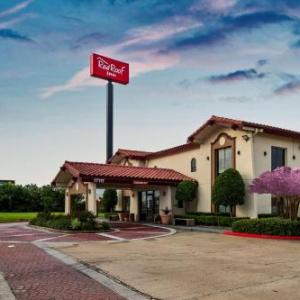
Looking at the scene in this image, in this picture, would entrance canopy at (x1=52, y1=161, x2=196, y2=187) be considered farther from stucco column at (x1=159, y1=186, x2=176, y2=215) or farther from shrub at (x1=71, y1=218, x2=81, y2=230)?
shrub at (x1=71, y1=218, x2=81, y2=230)

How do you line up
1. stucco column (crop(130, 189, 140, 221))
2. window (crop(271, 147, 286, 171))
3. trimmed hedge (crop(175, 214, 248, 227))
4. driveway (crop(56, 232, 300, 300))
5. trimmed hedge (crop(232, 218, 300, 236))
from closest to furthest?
driveway (crop(56, 232, 300, 300)), trimmed hedge (crop(232, 218, 300, 236)), trimmed hedge (crop(175, 214, 248, 227)), window (crop(271, 147, 286, 171)), stucco column (crop(130, 189, 140, 221))

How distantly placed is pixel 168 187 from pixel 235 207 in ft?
18.0

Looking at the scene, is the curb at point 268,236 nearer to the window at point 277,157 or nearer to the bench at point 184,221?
the bench at point 184,221

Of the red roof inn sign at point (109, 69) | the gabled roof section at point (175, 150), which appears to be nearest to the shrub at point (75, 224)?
the gabled roof section at point (175, 150)

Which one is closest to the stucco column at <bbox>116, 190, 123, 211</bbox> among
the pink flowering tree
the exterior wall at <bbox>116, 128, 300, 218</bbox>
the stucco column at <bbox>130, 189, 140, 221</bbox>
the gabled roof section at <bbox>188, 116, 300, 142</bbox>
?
the stucco column at <bbox>130, 189, 140, 221</bbox>

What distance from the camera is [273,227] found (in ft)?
63.5

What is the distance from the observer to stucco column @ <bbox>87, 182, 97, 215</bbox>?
25.8m

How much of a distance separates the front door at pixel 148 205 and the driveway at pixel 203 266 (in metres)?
14.2

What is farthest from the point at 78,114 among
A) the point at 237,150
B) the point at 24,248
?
the point at 24,248

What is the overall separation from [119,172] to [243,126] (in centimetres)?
839

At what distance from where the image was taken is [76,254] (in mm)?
13789

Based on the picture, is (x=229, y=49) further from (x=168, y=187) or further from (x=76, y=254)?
(x=168, y=187)

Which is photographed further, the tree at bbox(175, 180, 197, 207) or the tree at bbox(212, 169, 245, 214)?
the tree at bbox(175, 180, 197, 207)

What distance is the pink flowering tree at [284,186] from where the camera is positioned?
64.7ft
